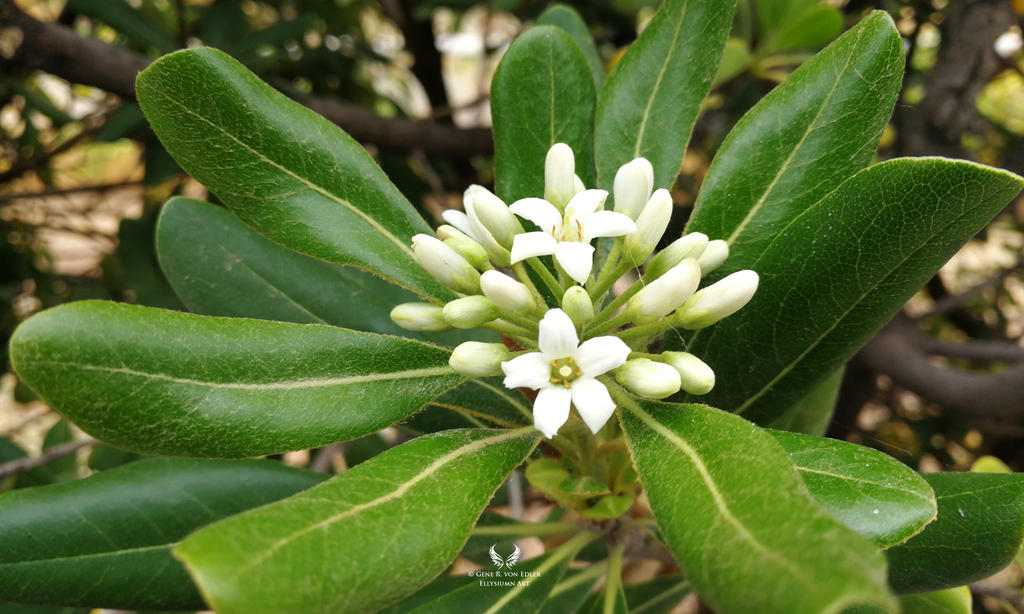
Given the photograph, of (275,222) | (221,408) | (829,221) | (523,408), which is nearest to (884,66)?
(829,221)

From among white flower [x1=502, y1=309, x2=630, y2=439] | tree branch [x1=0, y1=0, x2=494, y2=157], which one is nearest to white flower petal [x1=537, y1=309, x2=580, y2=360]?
white flower [x1=502, y1=309, x2=630, y2=439]

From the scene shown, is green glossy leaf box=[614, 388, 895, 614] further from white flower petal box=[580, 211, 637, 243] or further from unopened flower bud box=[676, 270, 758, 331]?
white flower petal box=[580, 211, 637, 243]

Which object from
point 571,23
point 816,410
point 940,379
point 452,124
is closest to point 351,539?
point 816,410

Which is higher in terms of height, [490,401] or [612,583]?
[490,401]

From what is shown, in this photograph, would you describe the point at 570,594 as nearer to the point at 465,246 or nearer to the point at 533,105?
the point at 465,246

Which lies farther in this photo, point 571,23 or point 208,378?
point 571,23

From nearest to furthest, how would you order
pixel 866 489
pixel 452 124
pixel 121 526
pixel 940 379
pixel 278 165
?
1. pixel 866 489
2. pixel 278 165
3. pixel 121 526
4. pixel 940 379
5. pixel 452 124

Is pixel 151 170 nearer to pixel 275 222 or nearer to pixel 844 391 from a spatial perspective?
pixel 275 222
